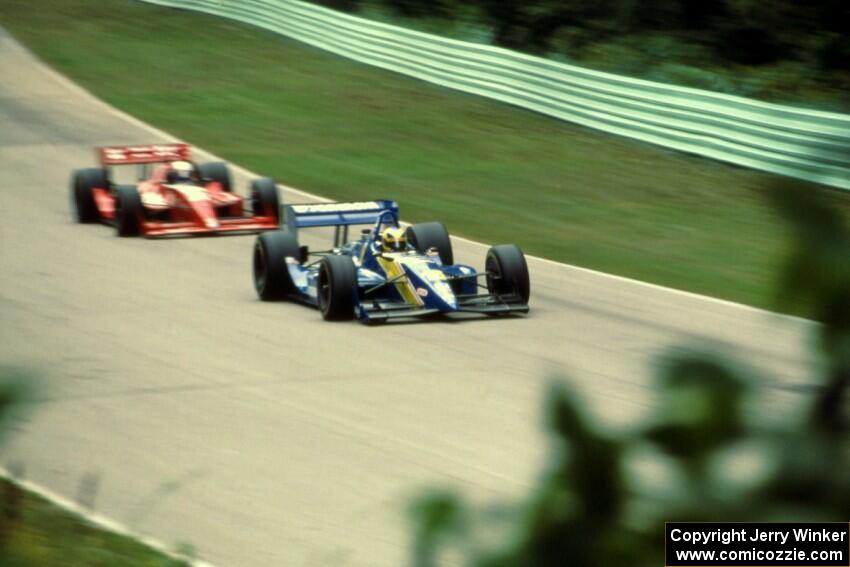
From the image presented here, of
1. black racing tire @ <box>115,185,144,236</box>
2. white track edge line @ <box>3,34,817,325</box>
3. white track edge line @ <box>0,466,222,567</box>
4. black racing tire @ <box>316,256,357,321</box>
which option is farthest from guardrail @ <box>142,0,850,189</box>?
white track edge line @ <box>0,466,222,567</box>

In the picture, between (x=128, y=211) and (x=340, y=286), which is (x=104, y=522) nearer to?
(x=340, y=286)

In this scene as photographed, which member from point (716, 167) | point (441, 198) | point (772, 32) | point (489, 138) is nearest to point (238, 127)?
point (489, 138)

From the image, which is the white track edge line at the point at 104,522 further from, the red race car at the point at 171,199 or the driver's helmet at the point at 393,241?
the red race car at the point at 171,199

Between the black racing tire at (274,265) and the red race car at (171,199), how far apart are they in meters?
3.08

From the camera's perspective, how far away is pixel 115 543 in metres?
6.36

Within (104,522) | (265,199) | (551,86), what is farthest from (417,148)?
(104,522)

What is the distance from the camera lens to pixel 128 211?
637 inches

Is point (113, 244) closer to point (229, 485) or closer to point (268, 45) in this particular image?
point (229, 485)

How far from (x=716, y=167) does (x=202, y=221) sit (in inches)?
350

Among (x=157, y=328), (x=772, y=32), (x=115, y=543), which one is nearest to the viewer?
(x=115, y=543)

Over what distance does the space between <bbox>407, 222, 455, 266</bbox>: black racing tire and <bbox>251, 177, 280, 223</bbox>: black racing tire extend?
13.4 feet

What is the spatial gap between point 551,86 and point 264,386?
17385 millimetres

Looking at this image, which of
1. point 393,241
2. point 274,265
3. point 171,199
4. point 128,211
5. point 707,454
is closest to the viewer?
point 707,454

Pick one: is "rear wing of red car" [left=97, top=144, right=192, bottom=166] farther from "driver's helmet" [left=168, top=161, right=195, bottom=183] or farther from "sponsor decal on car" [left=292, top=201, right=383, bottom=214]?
"sponsor decal on car" [left=292, top=201, right=383, bottom=214]
